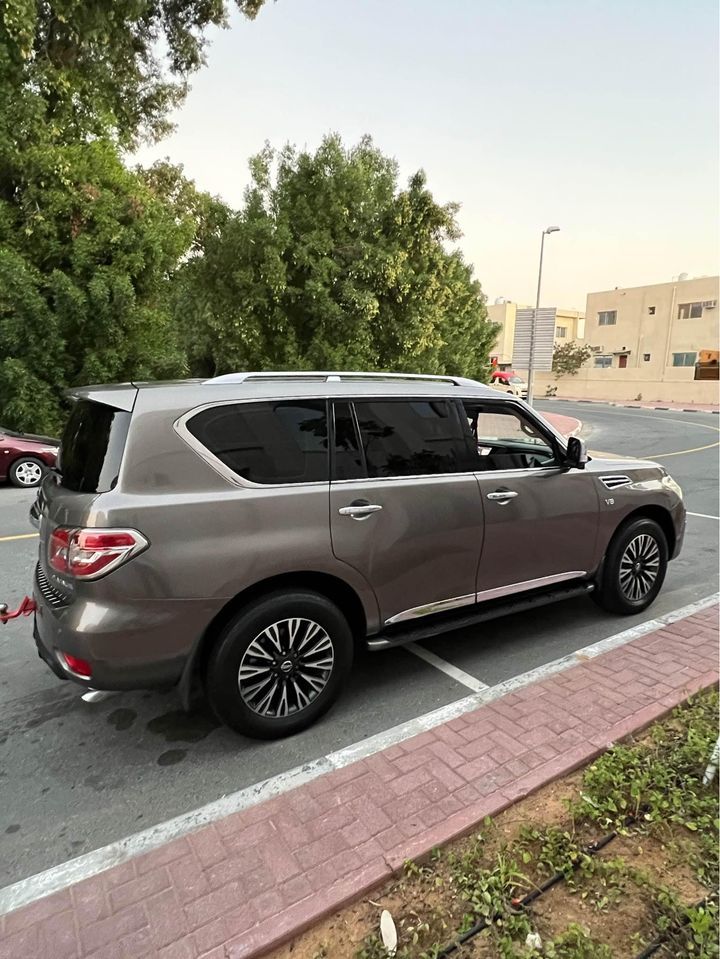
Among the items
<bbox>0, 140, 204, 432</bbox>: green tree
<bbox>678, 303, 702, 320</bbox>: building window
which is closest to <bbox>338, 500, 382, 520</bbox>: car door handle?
<bbox>0, 140, 204, 432</bbox>: green tree

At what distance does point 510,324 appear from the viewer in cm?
6938

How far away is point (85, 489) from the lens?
8.90 feet

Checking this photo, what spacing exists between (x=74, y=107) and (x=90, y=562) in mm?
14416

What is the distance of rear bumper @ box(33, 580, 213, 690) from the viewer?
8.43ft

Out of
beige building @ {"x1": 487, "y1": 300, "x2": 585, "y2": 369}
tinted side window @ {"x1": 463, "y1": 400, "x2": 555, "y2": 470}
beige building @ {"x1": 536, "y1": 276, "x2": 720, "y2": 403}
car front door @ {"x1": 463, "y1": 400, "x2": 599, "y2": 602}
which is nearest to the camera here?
car front door @ {"x1": 463, "y1": 400, "x2": 599, "y2": 602}

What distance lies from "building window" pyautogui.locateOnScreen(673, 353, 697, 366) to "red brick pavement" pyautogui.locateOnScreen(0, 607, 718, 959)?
53.2 metres

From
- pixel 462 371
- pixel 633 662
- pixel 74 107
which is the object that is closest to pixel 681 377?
pixel 462 371

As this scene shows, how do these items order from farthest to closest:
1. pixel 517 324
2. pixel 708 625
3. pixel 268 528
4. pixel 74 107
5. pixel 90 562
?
pixel 517 324 < pixel 74 107 < pixel 708 625 < pixel 268 528 < pixel 90 562

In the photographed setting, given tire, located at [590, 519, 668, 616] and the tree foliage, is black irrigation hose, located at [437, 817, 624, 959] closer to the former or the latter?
tire, located at [590, 519, 668, 616]

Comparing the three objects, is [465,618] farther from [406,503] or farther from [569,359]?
[569,359]

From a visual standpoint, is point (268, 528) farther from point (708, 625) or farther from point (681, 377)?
point (681, 377)

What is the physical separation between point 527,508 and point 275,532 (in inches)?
69.3

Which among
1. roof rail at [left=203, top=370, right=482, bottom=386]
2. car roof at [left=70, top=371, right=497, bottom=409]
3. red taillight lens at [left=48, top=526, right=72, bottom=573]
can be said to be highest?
roof rail at [left=203, top=370, right=482, bottom=386]

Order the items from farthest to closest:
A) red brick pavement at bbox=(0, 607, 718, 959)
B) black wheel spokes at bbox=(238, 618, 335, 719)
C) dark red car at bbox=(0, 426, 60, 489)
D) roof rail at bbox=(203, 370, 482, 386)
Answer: dark red car at bbox=(0, 426, 60, 489)
roof rail at bbox=(203, 370, 482, 386)
black wheel spokes at bbox=(238, 618, 335, 719)
red brick pavement at bbox=(0, 607, 718, 959)
